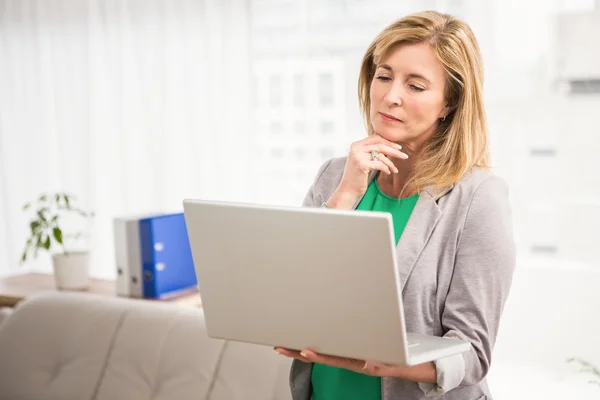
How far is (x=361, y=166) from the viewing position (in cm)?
150

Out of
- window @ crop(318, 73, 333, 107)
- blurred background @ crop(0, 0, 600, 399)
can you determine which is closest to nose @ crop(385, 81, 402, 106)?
blurred background @ crop(0, 0, 600, 399)

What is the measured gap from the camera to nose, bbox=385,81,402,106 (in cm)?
142

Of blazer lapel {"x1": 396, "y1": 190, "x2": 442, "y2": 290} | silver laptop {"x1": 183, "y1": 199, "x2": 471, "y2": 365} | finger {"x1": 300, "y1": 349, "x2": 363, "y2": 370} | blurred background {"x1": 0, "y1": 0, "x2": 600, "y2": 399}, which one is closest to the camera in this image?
silver laptop {"x1": 183, "y1": 199, "x2": 471, "y2": 365}

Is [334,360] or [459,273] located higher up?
[459,273]

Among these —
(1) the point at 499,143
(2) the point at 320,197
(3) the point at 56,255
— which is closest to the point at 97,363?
(3) the point at 56,255

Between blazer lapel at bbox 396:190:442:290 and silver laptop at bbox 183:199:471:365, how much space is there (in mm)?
134

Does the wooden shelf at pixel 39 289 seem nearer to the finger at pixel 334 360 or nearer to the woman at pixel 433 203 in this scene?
the woman at pixel 433 203

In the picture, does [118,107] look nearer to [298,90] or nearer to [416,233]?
[298,90]

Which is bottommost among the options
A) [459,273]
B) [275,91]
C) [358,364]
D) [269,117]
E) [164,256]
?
[164,256]

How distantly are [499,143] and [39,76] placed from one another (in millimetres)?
2205

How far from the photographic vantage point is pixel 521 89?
2.69 m

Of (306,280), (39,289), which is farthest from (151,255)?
(306,280)

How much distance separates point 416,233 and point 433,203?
67mm

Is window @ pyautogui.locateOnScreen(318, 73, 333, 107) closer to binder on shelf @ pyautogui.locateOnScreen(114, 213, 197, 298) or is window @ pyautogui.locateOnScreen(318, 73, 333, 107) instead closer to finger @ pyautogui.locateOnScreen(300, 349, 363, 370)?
binder on shelf @ pyautogui.locateOnScreen(114, 213, 197, 298)
